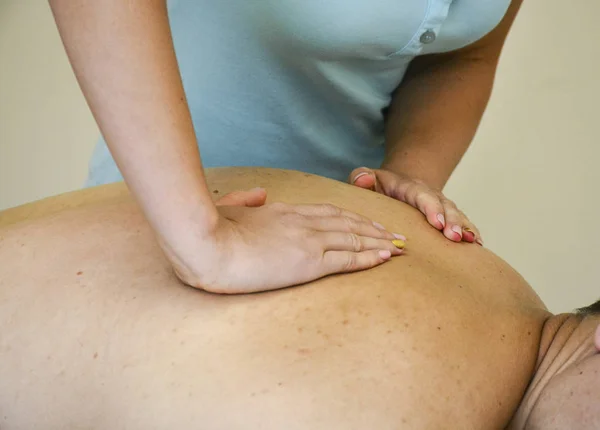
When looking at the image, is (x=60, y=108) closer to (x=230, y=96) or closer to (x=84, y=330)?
(x=230, y=96)

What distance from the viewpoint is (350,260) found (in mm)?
780

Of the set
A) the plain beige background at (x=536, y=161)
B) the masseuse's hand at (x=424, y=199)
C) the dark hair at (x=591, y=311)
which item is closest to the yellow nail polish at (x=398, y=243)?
the masseuse's hand at (x=424, y=199)

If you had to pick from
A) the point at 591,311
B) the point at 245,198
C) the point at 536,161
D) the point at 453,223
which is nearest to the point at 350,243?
the point at 245,198

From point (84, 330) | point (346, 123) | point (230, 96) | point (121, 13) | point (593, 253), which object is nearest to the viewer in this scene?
point (121, 13)

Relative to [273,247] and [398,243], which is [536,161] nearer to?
[398,243]

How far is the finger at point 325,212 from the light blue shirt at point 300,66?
250 millimetres

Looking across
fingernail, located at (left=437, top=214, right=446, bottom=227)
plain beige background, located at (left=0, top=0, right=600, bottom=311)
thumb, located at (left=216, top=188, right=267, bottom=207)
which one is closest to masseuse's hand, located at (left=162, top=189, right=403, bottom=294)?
thumb, located at (left=216, top=188, right=267, bottom=207)

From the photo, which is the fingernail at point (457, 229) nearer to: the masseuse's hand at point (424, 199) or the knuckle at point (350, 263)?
the masseuse's hand at point (424, 199)

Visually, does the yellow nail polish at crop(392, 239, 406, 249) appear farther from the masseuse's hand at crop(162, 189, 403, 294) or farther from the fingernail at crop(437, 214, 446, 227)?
the fingernail at crop(437, 214, 446, 227)

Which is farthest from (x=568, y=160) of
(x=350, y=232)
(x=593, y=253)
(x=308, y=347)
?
(x=308, y=347)

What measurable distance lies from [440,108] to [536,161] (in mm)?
A: 991

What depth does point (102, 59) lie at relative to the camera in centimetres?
62

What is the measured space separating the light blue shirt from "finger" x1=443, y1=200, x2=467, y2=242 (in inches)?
9.1

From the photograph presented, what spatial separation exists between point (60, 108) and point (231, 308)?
1.92 meters
